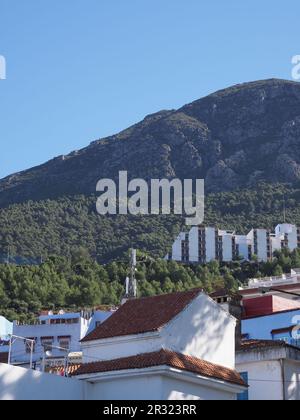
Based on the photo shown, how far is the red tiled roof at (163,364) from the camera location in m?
23.1

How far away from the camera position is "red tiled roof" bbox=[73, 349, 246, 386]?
23062mm

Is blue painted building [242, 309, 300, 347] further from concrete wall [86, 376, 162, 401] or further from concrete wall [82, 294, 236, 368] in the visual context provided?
concrete wall [86, 376, 162, 401]

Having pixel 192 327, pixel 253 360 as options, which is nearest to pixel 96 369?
pixel 192 327

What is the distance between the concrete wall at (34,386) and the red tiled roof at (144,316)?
2.10 metres

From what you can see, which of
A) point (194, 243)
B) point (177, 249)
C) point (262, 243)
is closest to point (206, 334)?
point (177, 249)

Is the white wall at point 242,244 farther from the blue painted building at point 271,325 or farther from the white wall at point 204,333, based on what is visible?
the white wall at point 204,333

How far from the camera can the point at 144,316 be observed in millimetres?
25844

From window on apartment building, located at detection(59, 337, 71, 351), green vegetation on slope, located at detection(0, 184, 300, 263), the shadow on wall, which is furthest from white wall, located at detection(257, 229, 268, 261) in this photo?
the shadow on wall

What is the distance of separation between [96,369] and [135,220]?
533ft

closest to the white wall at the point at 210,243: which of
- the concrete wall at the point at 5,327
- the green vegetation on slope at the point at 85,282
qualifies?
the green vegetation on slope at the point at 85,282

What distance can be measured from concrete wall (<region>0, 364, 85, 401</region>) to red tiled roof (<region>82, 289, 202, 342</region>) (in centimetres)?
210

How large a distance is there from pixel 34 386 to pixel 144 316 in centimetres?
478
